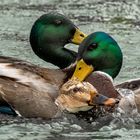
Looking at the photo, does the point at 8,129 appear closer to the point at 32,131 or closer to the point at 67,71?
the point at 32,131

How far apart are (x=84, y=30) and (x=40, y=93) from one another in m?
5.53

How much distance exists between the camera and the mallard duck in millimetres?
9898

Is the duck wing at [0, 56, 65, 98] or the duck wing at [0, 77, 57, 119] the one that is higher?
the duck wing at [0, 56, 65, 98]

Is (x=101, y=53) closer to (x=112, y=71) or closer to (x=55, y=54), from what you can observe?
(x=112, y=71)

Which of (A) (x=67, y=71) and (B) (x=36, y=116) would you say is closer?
(B) (x=36, y=116)

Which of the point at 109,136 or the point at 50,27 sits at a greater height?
the point at 50,27

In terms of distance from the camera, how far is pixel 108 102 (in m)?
9.88

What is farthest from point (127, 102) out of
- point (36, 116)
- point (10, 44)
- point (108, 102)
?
point (10, 44)

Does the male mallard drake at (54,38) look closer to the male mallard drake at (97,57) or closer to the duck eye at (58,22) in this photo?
the duck eye at (58,22)

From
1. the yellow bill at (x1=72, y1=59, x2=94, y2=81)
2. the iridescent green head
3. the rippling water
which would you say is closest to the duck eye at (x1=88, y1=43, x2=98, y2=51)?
the iridescent green head

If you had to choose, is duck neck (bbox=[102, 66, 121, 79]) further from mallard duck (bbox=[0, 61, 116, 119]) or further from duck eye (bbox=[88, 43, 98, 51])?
mallard duck (bbox=[0, 61, 116, 119])

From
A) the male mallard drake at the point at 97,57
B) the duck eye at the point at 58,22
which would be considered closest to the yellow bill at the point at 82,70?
the male mallard drake at the point at 97,57

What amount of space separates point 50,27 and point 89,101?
1629 millimetres

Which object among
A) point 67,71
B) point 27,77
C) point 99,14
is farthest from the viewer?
point 99,14
